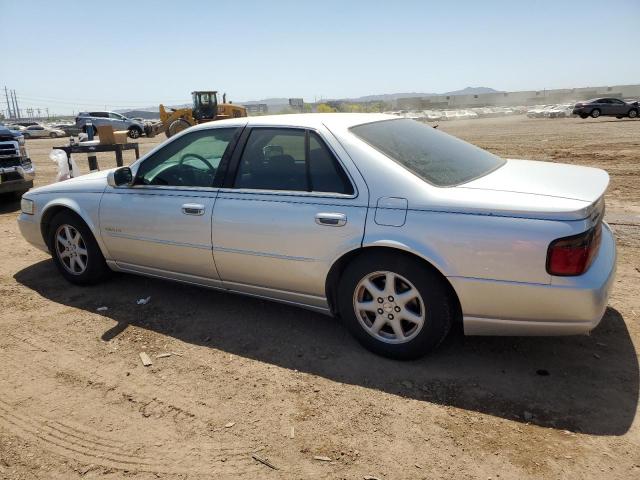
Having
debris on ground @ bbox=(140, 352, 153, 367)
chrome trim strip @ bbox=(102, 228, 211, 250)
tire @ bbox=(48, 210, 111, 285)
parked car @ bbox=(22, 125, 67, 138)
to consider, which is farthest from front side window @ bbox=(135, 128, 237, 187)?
parked car @ bbox=(22, 125, 67, 138)

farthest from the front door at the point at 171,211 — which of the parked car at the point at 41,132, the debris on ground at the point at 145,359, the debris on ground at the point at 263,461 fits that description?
the parked car at the point at 41,132

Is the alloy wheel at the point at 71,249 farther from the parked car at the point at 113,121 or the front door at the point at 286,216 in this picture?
the parked car at the point at 113,121

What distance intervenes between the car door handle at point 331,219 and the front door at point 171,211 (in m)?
0.94

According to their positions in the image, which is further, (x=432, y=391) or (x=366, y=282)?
(x=366, y=282)

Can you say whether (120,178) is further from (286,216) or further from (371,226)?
(371,226)

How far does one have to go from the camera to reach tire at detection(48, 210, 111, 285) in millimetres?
A: 4566

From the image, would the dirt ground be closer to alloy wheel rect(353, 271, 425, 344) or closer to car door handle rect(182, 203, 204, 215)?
alloy wheel rect(353, 271, 425, 344)

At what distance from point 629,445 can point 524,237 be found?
112 cm

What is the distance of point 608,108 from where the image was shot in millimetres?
31969

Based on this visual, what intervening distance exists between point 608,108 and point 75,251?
116 ft

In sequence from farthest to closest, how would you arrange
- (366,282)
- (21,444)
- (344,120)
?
(344,120), (366,282), (21,444)

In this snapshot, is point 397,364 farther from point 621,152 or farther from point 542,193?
point 621,152

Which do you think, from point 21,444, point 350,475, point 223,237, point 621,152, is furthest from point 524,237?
point 621,152

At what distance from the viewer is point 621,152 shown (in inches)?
538
